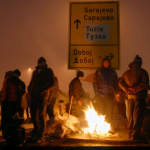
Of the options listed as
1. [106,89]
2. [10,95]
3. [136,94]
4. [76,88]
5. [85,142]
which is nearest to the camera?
[85,142]

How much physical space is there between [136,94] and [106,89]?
3.83 ft

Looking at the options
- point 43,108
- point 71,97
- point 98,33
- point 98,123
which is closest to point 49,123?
point 43,108

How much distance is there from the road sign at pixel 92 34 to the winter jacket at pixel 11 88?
1737 mm

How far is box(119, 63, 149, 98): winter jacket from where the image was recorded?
19.9 ft

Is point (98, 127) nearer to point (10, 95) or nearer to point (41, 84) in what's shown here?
point (41, 84)

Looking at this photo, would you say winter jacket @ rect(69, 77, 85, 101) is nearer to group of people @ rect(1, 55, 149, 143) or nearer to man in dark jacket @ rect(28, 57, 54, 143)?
group of people @ rect(1, 55, 149, 143)

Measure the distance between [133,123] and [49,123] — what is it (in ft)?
7.84

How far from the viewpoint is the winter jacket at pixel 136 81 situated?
605 centimetres

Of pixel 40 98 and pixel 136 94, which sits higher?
pixel 136 94

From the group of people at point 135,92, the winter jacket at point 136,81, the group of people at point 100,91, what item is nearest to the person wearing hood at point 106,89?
the group of people at point 100,91

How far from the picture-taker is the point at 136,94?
611 centimetres

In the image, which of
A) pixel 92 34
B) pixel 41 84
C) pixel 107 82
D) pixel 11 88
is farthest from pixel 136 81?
pixel 11 88

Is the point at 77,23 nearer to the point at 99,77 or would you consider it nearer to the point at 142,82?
the point at 99,77

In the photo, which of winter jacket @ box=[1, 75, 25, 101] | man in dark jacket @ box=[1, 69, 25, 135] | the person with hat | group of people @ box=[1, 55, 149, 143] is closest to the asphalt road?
group of people @ box=[1, 55, 149, 143]
